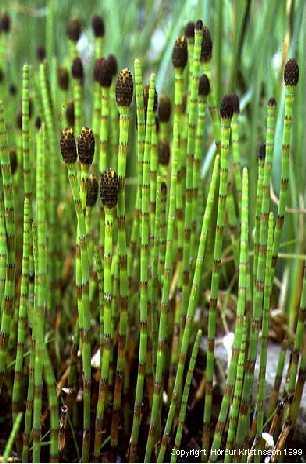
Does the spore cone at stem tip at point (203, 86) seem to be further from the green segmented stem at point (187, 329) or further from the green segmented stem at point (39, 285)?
the green segmented stem at point (39, 285)

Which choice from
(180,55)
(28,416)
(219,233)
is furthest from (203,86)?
(28,416)

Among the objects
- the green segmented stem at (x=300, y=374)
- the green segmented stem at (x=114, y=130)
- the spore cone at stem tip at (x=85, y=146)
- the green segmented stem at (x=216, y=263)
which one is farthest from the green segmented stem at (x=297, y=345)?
the green segmented stem at (x=114, y=130)

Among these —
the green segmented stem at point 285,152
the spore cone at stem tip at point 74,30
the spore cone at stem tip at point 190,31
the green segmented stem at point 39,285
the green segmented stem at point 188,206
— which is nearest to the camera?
the green segmented stem at point 39,285

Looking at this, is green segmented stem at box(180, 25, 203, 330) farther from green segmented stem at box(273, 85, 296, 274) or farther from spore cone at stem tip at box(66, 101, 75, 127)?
spore cone at stem tip at box(66, 101, 75, 127)

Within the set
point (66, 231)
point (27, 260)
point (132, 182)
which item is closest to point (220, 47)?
point (132, 182)

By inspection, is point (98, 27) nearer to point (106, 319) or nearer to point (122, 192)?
point (122, 192)

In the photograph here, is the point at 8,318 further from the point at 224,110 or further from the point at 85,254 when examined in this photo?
the point at 224,110

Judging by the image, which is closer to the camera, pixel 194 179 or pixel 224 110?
pixel 224 110
